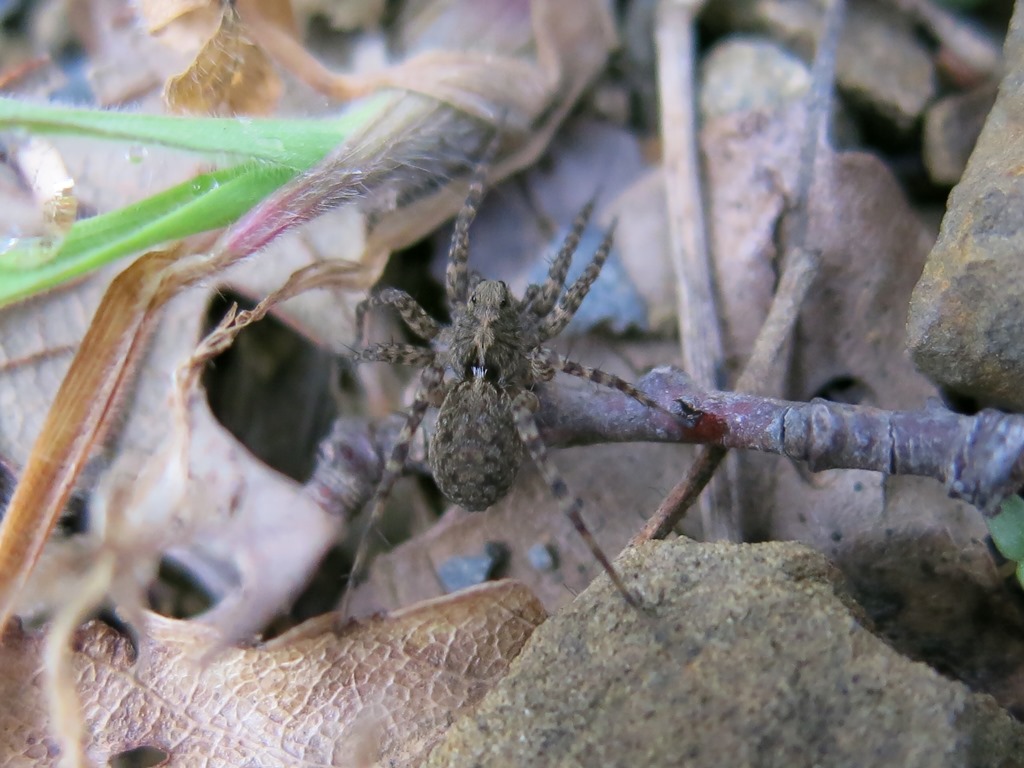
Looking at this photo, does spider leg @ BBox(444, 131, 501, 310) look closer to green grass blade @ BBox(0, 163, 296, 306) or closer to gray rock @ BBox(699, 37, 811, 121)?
green grass blade @ BBox(0, 163, 296, 306)

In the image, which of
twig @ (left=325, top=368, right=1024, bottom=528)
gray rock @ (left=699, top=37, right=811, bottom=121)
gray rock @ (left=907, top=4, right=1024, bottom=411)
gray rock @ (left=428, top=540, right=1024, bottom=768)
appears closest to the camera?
gray rock @ (left=428, top=540, right=1024, bottom=768)

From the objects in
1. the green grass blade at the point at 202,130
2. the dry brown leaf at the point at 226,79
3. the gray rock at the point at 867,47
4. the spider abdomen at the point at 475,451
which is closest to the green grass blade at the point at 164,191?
the green grass blade at the point at 202,130

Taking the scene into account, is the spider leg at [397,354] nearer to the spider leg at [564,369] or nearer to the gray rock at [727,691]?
the spider leg at [564,369]

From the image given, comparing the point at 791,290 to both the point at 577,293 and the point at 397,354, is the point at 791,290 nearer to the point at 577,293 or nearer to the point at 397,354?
the point at 577,293

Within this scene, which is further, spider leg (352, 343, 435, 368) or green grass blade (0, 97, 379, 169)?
spider leg (352, 343, 435, 368)

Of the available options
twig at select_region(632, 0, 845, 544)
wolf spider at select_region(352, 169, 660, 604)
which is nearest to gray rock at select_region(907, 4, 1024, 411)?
twig at select_region(632, 0, 845, 544)

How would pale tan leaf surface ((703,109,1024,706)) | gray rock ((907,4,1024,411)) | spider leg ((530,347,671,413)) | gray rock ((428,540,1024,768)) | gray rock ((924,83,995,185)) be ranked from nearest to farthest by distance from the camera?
gray rock ((428,540,1024,768)) < gray rock ((907,4,1024,411)) < pale tan leaf surface ((703,109,1024,706)) < spider leg ((530,347,671,413)) < gray rock ((924,83,995,185))
